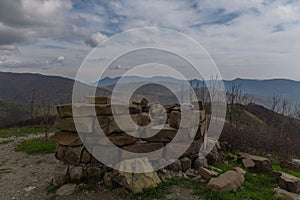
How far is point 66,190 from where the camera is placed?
20.0ft

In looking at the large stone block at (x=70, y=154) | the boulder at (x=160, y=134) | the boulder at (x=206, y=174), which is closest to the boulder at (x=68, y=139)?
the large stone block at (x=70, y=154)

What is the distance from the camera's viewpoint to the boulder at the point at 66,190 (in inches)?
236

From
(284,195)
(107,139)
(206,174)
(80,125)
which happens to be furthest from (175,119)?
(284,195)

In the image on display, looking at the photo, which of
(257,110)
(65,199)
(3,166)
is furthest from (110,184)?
(257,110)

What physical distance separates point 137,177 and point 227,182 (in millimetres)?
2170

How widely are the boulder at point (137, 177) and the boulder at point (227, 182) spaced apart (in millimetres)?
1327

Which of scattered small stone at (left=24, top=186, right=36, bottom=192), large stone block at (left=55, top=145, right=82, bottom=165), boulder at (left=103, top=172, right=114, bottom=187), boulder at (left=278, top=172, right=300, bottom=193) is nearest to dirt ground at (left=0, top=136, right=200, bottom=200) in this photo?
scattered small stone at (left=24, top=186, right=36, bottom=192)

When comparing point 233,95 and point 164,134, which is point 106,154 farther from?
point 233,95

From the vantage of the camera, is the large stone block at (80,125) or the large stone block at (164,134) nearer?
the large stone block at (80,125)

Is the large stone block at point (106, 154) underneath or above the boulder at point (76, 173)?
above

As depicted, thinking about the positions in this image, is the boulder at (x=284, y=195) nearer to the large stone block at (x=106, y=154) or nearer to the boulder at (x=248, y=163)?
the boulder at (x=248, y=163)

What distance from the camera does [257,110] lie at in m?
31.3

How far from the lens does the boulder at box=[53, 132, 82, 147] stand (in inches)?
271

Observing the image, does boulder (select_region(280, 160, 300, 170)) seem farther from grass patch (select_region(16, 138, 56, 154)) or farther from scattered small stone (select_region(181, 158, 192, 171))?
grass patch (select_region(16, 138, 56, 154))
